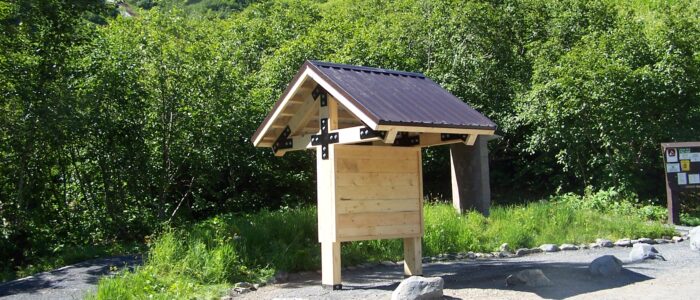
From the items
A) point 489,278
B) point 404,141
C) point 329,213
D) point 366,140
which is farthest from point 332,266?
point 489,278

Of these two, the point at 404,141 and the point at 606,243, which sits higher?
the point at 404,141

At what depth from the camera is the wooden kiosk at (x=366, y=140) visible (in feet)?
27.6

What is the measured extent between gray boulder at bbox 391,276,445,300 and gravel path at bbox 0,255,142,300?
12.9 ft

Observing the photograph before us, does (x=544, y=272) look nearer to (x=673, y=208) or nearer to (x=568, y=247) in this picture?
(x=568, y=247)

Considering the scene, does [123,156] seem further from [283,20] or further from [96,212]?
[283,20]

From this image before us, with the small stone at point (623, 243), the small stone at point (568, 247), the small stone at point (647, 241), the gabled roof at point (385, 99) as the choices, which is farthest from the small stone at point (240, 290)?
the small stone at point (647, 241)

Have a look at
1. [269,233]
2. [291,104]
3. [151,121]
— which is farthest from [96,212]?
[291,104]

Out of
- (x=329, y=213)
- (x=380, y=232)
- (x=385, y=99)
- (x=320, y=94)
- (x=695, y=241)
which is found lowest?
(x=695, y=241)

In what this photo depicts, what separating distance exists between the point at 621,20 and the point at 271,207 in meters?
12.8

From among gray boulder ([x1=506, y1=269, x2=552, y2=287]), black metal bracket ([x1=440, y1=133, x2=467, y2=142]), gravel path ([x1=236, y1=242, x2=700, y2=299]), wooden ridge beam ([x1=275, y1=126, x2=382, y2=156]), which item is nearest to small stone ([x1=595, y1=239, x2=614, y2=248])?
gravel path ([x1=236, y1=242, x2=700, y2=299])

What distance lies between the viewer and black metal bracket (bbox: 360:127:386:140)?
26.9 ft

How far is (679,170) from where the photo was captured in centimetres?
1595

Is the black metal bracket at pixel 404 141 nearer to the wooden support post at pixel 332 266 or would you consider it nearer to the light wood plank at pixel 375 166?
the light wood plank at pixel 375 166

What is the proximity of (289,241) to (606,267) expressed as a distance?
507 centimetres
